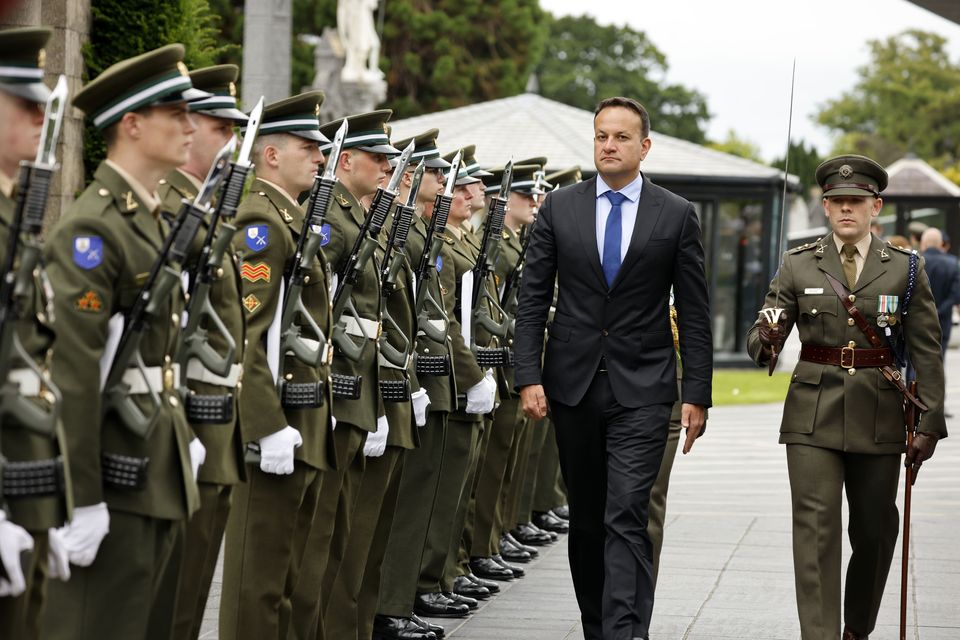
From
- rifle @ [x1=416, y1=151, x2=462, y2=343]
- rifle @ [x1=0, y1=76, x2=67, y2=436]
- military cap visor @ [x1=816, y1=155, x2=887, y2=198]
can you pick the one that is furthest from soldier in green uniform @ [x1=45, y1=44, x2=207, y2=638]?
military cap visor @ [x1=816, y1=155, x2=887, y2=198]

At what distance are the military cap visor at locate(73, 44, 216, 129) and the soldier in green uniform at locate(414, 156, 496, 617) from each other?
3.05m

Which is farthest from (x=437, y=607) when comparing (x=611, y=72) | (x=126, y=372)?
(x=611, y=72)

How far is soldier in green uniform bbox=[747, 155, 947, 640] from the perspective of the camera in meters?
6.64

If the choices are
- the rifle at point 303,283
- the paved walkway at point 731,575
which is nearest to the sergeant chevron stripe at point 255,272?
the rifle at point 303,283

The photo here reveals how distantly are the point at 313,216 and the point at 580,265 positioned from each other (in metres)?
1.24

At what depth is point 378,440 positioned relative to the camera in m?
6.43

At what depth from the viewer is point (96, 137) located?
8.30 m

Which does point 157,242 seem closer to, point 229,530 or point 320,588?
point 229,530

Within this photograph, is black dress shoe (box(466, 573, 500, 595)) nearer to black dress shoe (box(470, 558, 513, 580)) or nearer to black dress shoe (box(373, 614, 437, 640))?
black dress shoe (box(470, 558, 513, 580))

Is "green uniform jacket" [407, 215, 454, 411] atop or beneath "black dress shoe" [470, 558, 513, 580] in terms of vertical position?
atop

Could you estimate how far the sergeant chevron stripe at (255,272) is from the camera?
554cm

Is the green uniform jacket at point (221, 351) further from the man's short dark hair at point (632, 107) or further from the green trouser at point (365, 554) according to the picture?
the man's short dark hair at point (632, 107)

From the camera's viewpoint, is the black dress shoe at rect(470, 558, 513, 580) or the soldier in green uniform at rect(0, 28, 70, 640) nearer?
the soldier in green uniform at rect(0, 28, 70, 640)

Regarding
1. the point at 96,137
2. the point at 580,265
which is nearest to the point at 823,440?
the point at 580,265
